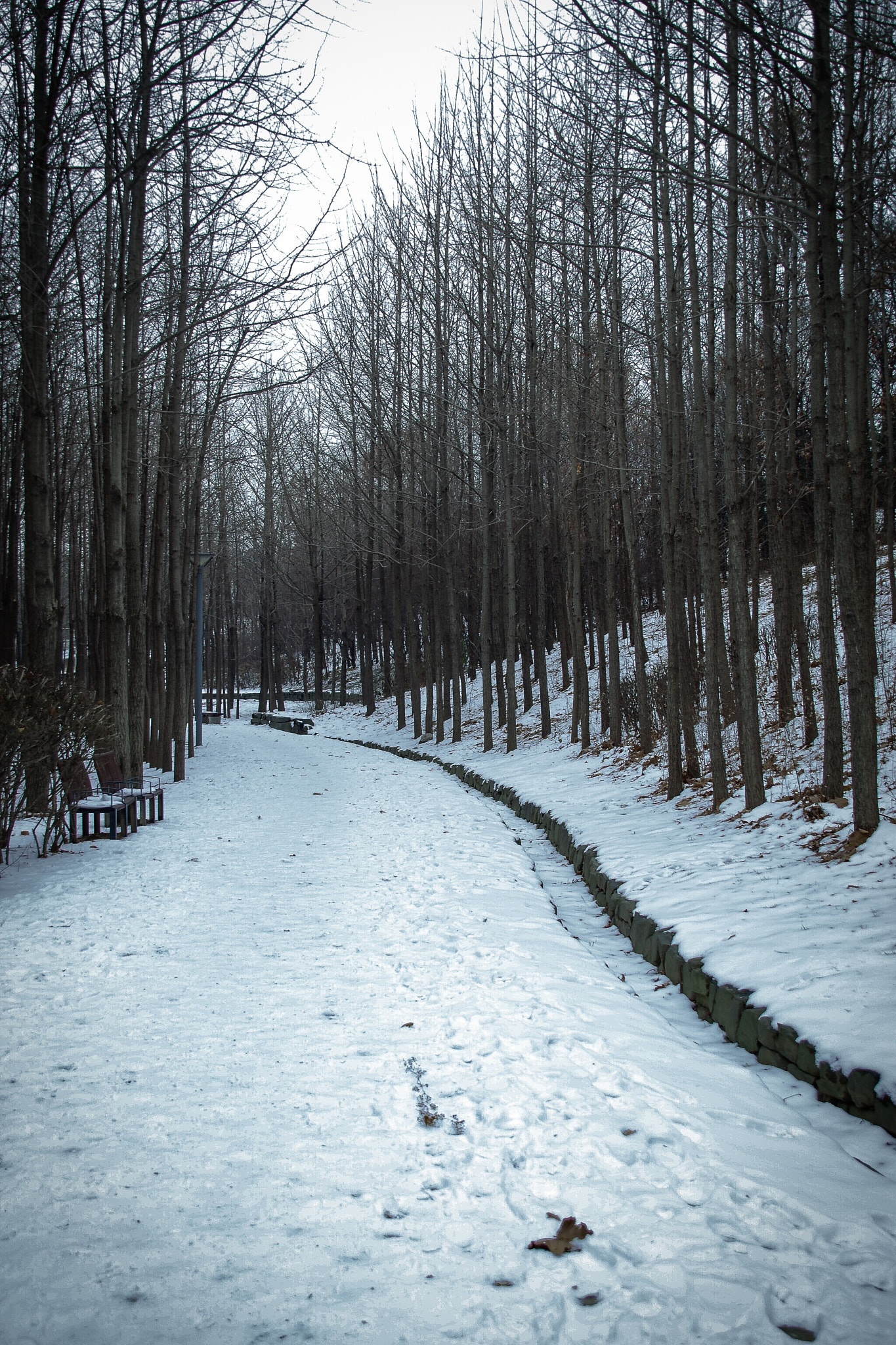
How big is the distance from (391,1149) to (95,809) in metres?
5.88

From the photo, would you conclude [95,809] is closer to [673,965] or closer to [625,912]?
[625,912]

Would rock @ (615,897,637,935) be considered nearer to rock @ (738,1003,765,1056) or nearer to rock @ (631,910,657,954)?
rock @ (631,910,657,954)

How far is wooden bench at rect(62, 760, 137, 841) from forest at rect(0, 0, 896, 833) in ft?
3.60

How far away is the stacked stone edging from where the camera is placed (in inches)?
121

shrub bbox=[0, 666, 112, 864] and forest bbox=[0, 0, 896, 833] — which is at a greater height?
forest bbox=[0, 0, 896, 833]

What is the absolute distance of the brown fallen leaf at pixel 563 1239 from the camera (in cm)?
226

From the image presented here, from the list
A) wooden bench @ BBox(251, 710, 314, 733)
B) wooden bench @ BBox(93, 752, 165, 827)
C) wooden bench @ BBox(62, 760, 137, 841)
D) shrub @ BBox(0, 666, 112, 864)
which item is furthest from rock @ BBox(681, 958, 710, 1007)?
wooden bench @ BBox(251, 710, 314, 733)

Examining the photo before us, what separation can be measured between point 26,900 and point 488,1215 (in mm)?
4462

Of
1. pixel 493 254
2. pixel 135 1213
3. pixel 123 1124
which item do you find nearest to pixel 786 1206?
pixel 135 1213

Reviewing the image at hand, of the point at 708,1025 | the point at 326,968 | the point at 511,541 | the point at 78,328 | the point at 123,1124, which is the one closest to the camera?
the point at 123,1124

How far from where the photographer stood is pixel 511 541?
15.0 m

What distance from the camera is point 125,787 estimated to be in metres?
9.55

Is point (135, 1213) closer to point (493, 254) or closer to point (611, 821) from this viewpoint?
point (611, 821)

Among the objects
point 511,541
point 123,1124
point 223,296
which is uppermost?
point 223,296
